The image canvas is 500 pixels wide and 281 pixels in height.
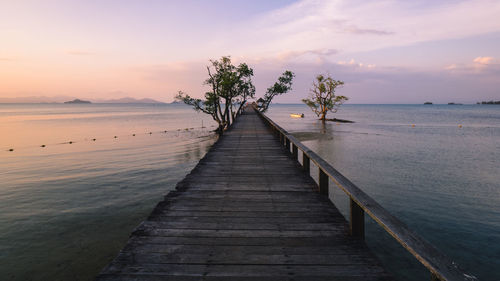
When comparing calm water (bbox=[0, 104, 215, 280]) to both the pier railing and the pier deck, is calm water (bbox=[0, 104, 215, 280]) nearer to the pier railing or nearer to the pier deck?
the pier deck

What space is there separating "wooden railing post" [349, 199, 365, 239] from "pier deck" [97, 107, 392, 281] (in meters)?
0.13

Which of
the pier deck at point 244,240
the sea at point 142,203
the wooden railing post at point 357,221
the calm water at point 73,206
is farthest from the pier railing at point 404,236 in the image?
the calm water at point 73,206

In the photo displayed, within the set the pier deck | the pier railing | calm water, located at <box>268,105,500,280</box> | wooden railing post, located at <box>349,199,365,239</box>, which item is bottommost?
calm water, located at <box>268,105,500,280</box>

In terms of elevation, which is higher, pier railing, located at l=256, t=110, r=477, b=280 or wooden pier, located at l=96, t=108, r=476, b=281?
pier railing, located at l=256, t=110, r=477, b=280

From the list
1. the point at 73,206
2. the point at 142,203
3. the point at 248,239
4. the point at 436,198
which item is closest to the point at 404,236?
the point at 248,239

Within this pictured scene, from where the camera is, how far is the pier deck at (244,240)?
298 centimetres

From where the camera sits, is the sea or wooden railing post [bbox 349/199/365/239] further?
the sea

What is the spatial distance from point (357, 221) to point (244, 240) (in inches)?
67.0

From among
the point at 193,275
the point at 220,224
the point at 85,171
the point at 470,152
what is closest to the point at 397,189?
the point at 220,224

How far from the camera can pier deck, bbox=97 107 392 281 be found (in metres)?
2.98

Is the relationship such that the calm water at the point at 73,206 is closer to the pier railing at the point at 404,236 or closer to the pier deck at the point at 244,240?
the pier deck at the point at 244,240

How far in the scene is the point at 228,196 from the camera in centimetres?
555

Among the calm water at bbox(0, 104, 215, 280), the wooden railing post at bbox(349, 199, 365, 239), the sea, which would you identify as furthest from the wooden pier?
the calm water at bbox(0, 104, 215, 280)

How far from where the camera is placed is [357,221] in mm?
3775
